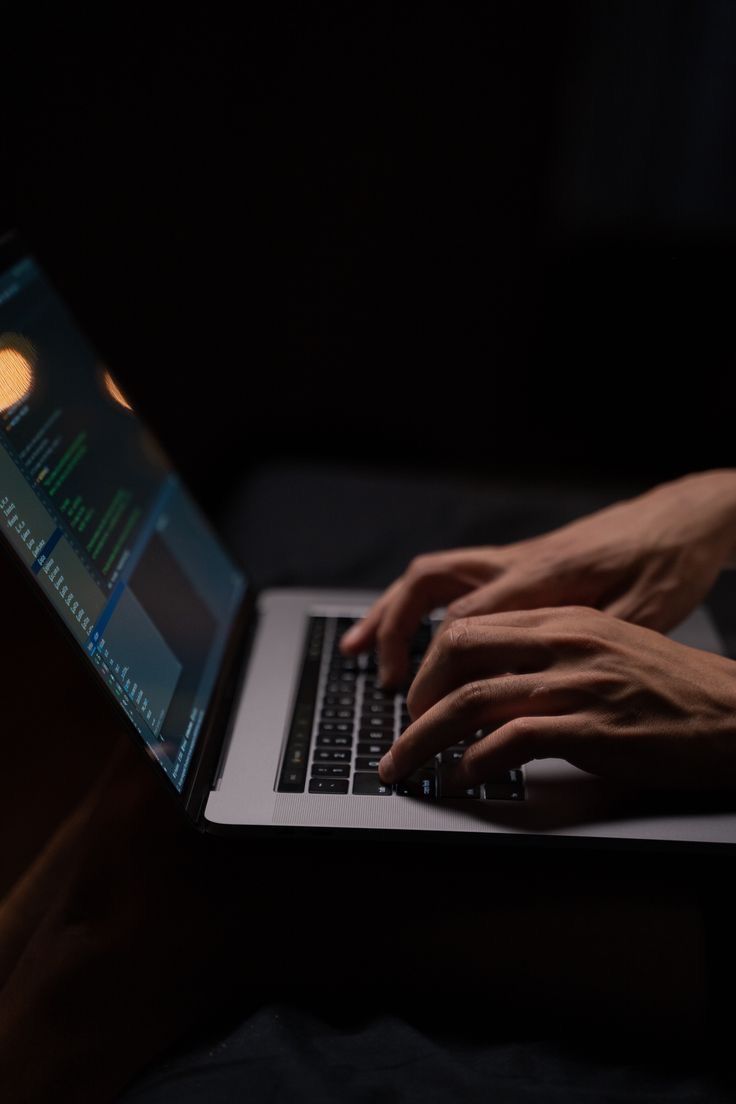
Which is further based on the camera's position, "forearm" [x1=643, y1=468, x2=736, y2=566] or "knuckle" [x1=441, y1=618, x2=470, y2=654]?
"forearm" [x1=643, y1=468, x2=736, y2=566]

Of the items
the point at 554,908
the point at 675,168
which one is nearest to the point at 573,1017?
the point at 554,908

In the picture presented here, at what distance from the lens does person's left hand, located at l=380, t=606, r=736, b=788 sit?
59 cm

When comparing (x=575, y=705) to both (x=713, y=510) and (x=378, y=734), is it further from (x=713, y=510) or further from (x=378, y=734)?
(x=713, y=510)

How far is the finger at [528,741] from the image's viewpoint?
0.58m

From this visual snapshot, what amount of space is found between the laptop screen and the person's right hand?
0.54 feet

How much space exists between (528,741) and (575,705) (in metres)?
0.05

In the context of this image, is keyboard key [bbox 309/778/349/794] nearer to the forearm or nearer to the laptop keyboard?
the laptop keyboard

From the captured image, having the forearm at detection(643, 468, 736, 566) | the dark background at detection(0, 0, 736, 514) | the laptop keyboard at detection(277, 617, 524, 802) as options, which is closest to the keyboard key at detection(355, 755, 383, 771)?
the laptop keyboard at detection(277, 617, 524, 802)

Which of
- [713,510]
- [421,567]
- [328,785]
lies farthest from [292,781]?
[713,510]

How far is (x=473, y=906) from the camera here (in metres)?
0.60

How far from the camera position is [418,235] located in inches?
88.6

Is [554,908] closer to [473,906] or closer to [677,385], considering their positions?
[473,906]

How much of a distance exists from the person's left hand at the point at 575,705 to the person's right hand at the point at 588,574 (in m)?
0.13

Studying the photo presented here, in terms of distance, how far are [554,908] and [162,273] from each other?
1.72m
